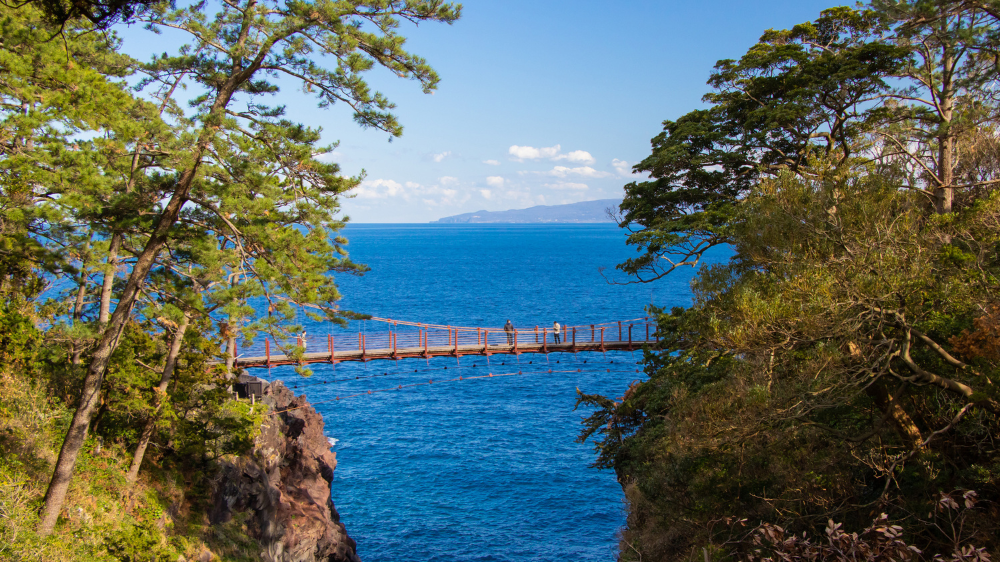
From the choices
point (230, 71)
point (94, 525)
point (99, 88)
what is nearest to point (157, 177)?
point (230, 71)

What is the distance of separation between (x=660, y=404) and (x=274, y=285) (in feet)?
25.2

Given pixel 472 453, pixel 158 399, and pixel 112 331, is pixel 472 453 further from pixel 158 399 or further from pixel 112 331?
pixel 112 331

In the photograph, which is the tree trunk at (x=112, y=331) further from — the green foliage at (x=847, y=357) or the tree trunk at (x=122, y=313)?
the green foliage at (x=847, y=357)

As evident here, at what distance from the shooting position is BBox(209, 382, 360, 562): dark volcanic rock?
1284 centimetres

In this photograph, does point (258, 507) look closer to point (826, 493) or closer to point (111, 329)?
point (111, 329)

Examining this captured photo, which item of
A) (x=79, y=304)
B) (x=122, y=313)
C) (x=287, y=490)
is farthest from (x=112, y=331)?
(x=287, y=490)

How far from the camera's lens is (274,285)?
6.62 metres

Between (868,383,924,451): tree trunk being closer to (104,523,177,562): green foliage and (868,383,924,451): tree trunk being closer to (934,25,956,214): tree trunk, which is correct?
(934,25,956,214): tree trunk

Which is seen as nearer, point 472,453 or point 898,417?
point 898,417

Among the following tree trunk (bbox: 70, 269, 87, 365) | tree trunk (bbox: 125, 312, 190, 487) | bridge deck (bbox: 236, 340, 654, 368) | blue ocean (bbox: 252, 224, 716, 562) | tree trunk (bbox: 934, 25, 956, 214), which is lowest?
blue ocean (bbox: 252, 224, 716, 562)

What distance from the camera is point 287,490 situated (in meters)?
16.9

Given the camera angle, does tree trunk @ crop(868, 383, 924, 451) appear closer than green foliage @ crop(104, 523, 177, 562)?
Yes

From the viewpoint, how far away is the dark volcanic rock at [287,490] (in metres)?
12.8

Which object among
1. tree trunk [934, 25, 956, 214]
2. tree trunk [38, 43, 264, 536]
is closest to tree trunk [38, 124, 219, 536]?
tree trunk [38, 43, 264, 536]
